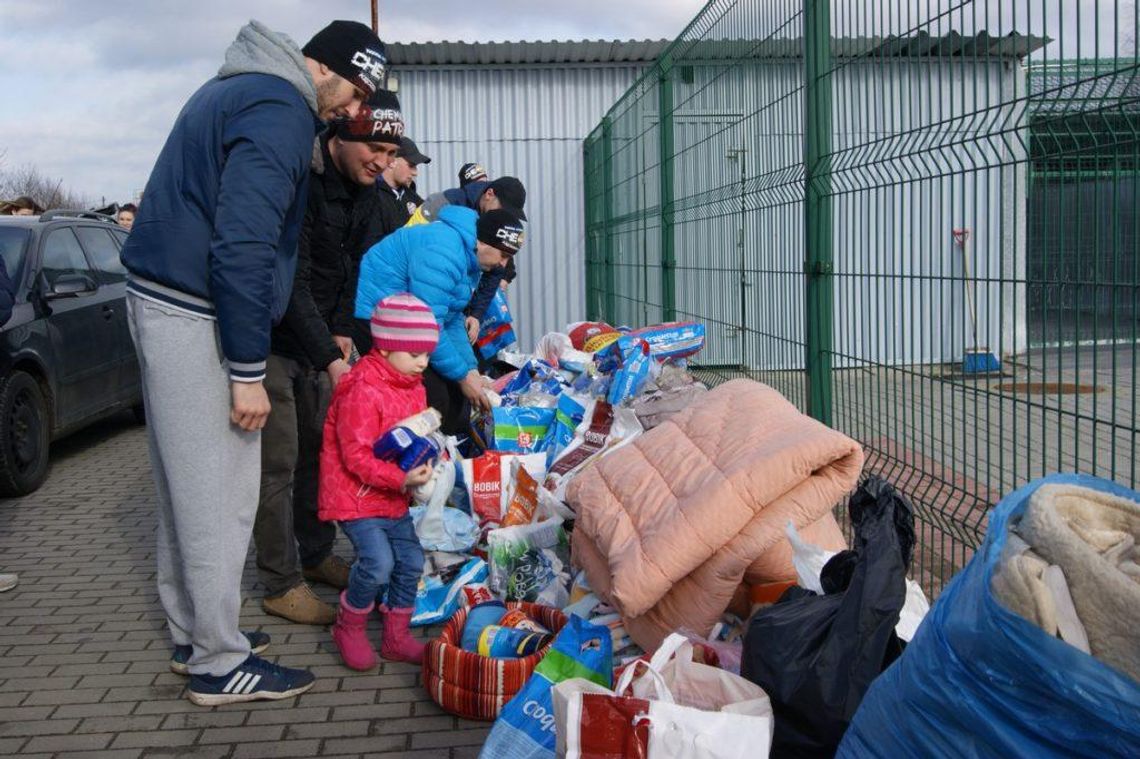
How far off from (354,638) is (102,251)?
688 centimetres

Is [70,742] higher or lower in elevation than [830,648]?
lower

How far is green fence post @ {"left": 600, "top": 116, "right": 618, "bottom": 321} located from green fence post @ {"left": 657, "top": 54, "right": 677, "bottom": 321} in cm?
301

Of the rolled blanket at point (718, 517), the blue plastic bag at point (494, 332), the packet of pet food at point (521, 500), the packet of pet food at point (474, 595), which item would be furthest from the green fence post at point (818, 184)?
the blue plastic bag at point (494, 332)

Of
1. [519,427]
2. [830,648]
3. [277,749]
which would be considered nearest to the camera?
[830,648]

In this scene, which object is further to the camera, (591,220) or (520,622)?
(591,220)

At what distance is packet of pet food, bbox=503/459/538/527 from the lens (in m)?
5.29

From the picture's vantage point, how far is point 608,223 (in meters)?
11.3

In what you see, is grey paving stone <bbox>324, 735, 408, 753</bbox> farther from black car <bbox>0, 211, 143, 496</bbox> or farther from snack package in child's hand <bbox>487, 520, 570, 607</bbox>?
black car <bbox>0, 211, 143, 496</bbox>

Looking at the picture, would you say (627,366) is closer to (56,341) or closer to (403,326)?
(403,326)

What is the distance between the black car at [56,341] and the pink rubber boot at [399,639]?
424 cm

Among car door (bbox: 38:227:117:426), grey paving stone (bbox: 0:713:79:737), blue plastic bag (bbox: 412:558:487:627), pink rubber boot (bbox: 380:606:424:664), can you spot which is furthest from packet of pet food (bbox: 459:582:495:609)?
car door (bbox: 38:227:117:426)

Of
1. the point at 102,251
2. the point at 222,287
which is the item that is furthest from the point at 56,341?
the point at 222,287

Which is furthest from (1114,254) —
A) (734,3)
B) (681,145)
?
(681,145)

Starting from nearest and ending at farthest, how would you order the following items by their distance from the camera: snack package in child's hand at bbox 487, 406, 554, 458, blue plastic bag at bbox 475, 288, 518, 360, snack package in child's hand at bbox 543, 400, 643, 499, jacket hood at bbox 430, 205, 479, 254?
snack package in child's hand at bbox 543, 400, 643, 499, jacket hood at bbox 430, 205, 479, 254, snack package in child's hand at bbox 487, 406, 554, 458, blue plastic bag at bbox 475, 288, 518, 360
